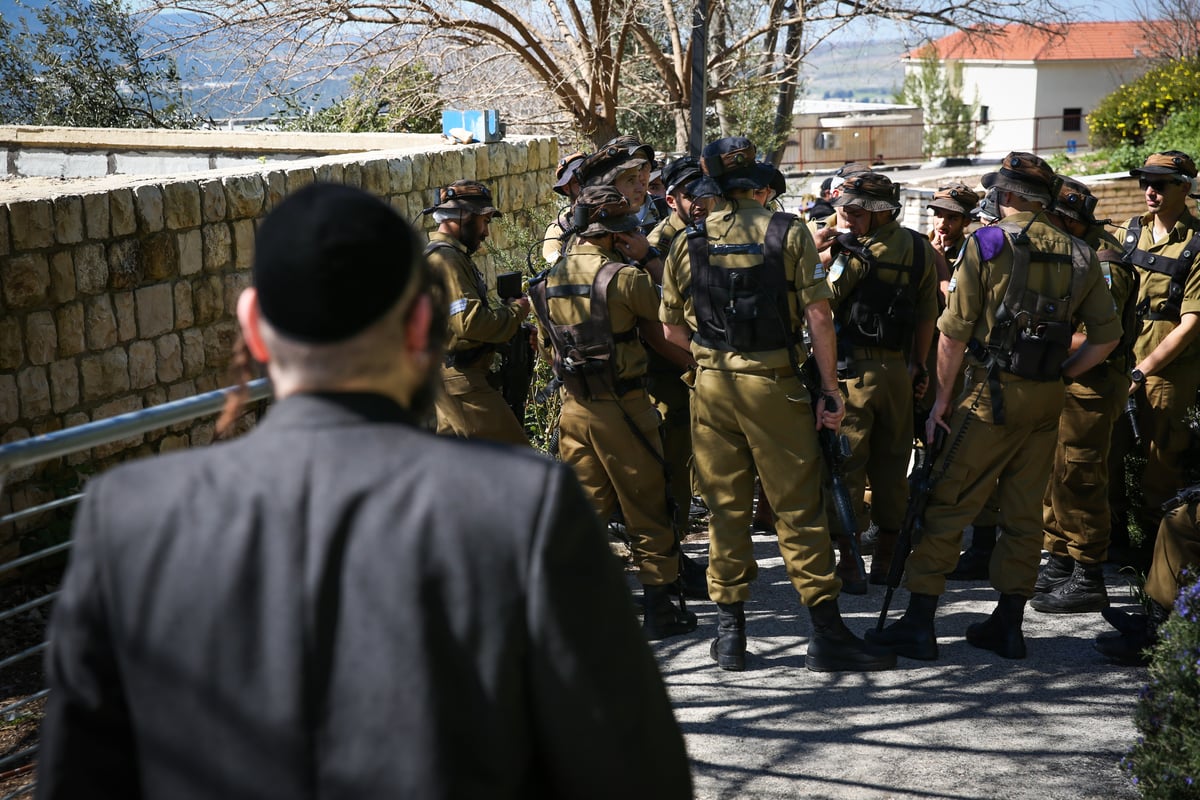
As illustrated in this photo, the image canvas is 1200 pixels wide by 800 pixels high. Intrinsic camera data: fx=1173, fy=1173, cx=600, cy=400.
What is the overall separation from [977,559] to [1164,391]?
1232mm

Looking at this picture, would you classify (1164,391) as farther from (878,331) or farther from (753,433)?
(753,433)

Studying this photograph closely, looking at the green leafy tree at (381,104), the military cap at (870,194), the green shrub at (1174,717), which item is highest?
the green leafy tree at (381,104)

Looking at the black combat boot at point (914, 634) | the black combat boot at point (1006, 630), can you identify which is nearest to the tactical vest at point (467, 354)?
the black combat boot at point (914, 634)

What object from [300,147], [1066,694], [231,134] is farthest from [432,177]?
[1066,694]

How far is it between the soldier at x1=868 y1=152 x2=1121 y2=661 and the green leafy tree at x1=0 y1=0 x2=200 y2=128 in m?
12.0

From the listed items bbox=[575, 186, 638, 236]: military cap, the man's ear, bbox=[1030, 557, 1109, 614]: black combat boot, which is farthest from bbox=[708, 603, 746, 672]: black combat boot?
the man's ear

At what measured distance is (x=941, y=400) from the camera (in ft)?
16.3

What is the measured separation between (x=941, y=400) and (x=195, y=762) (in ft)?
13.4

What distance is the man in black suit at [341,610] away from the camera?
4.36 ft

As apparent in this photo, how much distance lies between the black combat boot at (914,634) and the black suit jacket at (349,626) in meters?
3.77

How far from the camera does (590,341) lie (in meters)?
5.12

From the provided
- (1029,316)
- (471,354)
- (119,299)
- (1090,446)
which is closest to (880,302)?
(1029,316)

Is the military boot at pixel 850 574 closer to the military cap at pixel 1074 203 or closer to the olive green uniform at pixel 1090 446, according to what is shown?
the olive green uniform at pixel 1090 446

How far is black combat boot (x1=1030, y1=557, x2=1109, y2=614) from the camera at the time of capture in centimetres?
547
